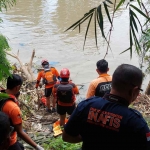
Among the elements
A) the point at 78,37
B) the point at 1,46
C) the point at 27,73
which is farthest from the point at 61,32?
the point at 1,46

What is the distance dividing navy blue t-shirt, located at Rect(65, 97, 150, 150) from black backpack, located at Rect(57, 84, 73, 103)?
12.0 ft

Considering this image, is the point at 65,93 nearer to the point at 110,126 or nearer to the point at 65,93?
the point at 65,93

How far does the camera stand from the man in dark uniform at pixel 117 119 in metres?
1.90

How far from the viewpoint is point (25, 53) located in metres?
14.6

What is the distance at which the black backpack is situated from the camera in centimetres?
576

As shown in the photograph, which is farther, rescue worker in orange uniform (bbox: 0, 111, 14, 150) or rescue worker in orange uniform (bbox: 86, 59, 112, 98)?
rescue worker in orange uniform (bbox: 86, 59, 112, 98)

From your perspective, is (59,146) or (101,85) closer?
(59,146)

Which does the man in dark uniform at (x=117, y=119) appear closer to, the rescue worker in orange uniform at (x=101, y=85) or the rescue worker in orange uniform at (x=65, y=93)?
the rescue worker in orange uniform at (x=101, y=85)

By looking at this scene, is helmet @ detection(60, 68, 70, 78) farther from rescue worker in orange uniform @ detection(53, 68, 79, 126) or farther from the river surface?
the river surface

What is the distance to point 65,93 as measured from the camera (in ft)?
19.1

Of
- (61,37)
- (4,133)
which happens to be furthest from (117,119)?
(61,37)

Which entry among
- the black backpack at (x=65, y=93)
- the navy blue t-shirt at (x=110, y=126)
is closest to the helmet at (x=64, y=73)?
the black backpack at (x=65, y=93)

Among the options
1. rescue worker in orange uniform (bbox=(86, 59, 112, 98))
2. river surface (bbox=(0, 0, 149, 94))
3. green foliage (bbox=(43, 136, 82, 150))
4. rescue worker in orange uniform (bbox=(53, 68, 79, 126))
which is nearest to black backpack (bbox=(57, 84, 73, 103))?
rescue worker in orange uniform (bbox=(53, 68, 79, 126))

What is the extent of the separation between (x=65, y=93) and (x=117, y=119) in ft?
12.9
